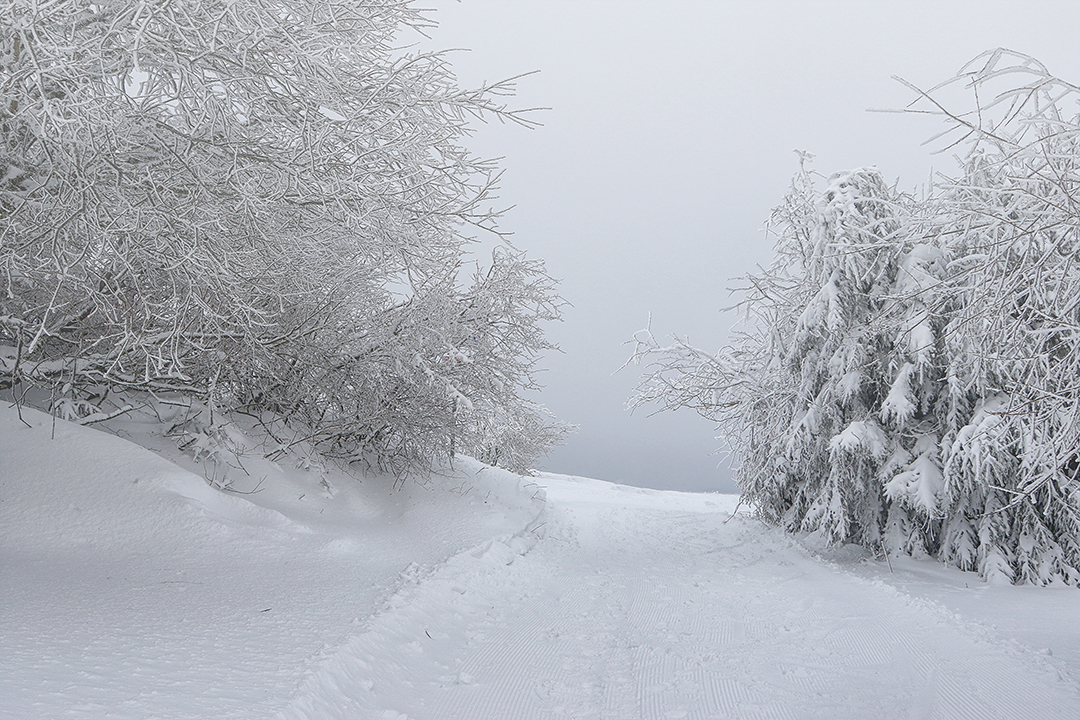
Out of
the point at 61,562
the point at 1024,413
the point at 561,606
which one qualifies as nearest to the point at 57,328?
the point at 61,562

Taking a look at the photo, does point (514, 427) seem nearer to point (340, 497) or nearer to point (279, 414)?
point (340, 497)

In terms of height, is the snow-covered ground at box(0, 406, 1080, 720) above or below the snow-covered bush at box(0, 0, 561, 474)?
below

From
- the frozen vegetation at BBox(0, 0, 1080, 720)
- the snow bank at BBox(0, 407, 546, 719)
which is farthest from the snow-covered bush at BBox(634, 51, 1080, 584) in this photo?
the snow bank at BBox(0, 407, 546, 719)

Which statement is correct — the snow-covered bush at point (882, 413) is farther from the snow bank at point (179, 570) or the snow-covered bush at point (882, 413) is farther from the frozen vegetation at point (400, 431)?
the snow bank at point (179, 570)

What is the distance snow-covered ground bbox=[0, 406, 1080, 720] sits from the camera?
12.7 feet

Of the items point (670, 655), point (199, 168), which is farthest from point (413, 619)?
point (199, 168)

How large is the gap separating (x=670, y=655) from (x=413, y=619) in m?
1.95

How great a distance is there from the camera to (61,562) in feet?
17.7

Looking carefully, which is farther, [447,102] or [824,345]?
[824,345]

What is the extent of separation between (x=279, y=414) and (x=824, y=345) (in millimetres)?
7851

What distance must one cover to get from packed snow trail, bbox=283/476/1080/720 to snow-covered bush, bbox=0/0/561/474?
110 inches

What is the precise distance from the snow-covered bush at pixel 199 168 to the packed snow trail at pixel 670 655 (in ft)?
9.13

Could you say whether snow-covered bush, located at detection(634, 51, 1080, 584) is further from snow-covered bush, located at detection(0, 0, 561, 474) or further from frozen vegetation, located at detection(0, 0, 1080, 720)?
snow-covered bush, located at detection(0, 0, 561, 474)

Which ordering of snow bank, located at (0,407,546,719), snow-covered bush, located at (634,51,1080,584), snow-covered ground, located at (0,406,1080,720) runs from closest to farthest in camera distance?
snow bank, located at (0,407,546,719)
snow-covered ground, located at (0,406,1080,720)
snow-covered bush, located at (634,51,1080,584)
